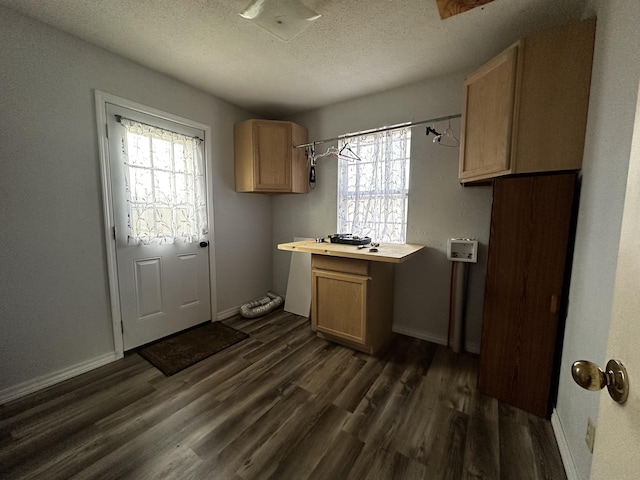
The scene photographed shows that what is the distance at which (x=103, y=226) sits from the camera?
6.73 feet

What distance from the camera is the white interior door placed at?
1.40ft

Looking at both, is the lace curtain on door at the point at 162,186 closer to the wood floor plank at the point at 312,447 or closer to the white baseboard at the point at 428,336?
the wood floor plank at the point at 312,447

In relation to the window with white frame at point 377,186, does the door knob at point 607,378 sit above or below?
below

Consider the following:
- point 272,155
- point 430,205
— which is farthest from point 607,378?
point 272,155

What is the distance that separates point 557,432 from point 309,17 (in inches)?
107

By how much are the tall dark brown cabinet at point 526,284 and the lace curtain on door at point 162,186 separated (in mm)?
2582

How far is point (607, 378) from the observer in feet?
1.63

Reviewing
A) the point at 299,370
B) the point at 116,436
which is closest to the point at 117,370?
the point at 116,436

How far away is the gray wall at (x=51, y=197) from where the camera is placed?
1643 millimetres

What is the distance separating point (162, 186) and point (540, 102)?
9.29 ft

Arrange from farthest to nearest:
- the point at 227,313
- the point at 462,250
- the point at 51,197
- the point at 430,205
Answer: the point at 227,313, the point at 430,205, the point at 462,250, the point at 51,197

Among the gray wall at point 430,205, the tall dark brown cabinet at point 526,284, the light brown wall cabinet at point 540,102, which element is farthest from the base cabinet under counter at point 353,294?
the light brown wall cabinet at point 540,102

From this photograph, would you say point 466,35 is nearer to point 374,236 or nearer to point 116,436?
point 374,236

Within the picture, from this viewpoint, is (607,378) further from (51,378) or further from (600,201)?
(51,378)
